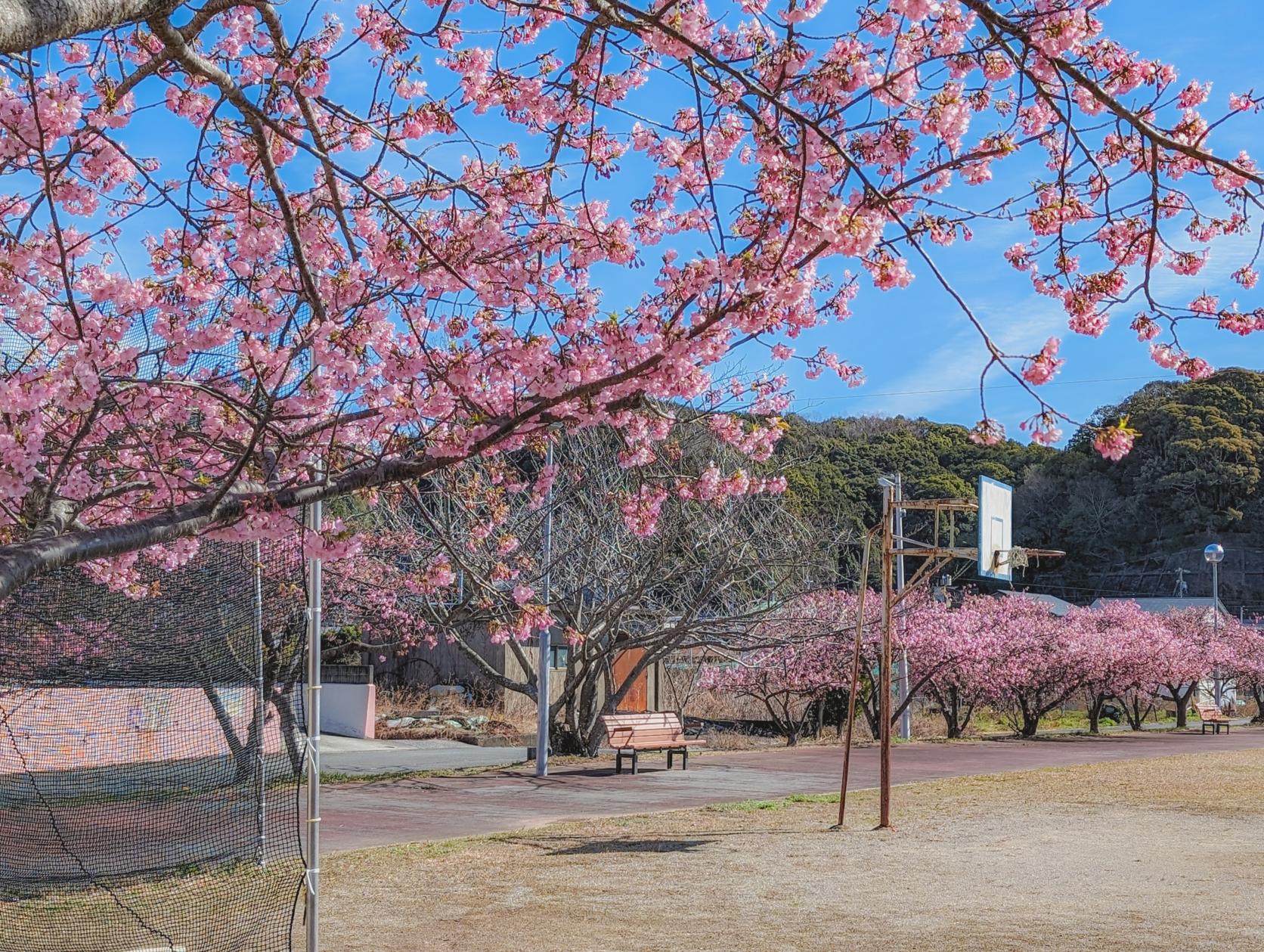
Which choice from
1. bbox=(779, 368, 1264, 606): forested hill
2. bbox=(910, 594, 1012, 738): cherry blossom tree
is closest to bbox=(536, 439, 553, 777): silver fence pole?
bbox=(910, 594, 1012, 738): cherry blossom tree

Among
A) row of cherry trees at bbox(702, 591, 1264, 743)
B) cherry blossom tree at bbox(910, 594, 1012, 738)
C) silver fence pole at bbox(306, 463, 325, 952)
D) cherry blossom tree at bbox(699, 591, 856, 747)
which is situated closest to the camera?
silver fence pole at bbox(306, 463, 325, 952)

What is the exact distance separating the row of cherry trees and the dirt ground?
602cm

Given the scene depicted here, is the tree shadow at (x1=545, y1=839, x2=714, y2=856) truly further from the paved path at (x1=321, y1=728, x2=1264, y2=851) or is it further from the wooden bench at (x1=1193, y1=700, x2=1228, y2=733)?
the wooden bench at (x1=1193, y1=700, x2=1228, y2=733)

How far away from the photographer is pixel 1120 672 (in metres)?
28.8

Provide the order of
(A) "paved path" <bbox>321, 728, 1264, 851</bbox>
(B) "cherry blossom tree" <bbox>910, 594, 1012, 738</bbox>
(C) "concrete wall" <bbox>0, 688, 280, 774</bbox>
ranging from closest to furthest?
(C) "concrete wall" <bbox>0, 688, 280, 774</bbox> < (A) "paved path" <bbox>321, 728, 1264, 851</bbox> < (B) "cherry blossom tree" <bbox>910, 594, 1012, 738</bbox>

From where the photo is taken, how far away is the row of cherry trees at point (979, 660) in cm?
2262

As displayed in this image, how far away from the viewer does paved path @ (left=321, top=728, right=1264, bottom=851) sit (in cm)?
1105

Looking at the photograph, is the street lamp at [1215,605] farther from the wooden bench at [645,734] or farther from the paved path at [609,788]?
the wooden bench at [645,734]

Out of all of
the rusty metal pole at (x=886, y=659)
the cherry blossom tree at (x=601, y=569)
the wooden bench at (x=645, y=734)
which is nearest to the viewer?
the rusty metal pole at (x=886, y=659)

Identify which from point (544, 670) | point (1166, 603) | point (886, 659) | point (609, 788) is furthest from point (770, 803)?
point (1166, 603)

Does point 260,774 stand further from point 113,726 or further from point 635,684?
point 635,684

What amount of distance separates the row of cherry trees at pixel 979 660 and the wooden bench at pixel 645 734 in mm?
1921

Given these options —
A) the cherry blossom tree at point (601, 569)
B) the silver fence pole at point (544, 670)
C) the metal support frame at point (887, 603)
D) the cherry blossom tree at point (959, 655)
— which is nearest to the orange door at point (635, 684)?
the cherry blossom tree at point (959, 655)

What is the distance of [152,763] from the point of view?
9984 mm
